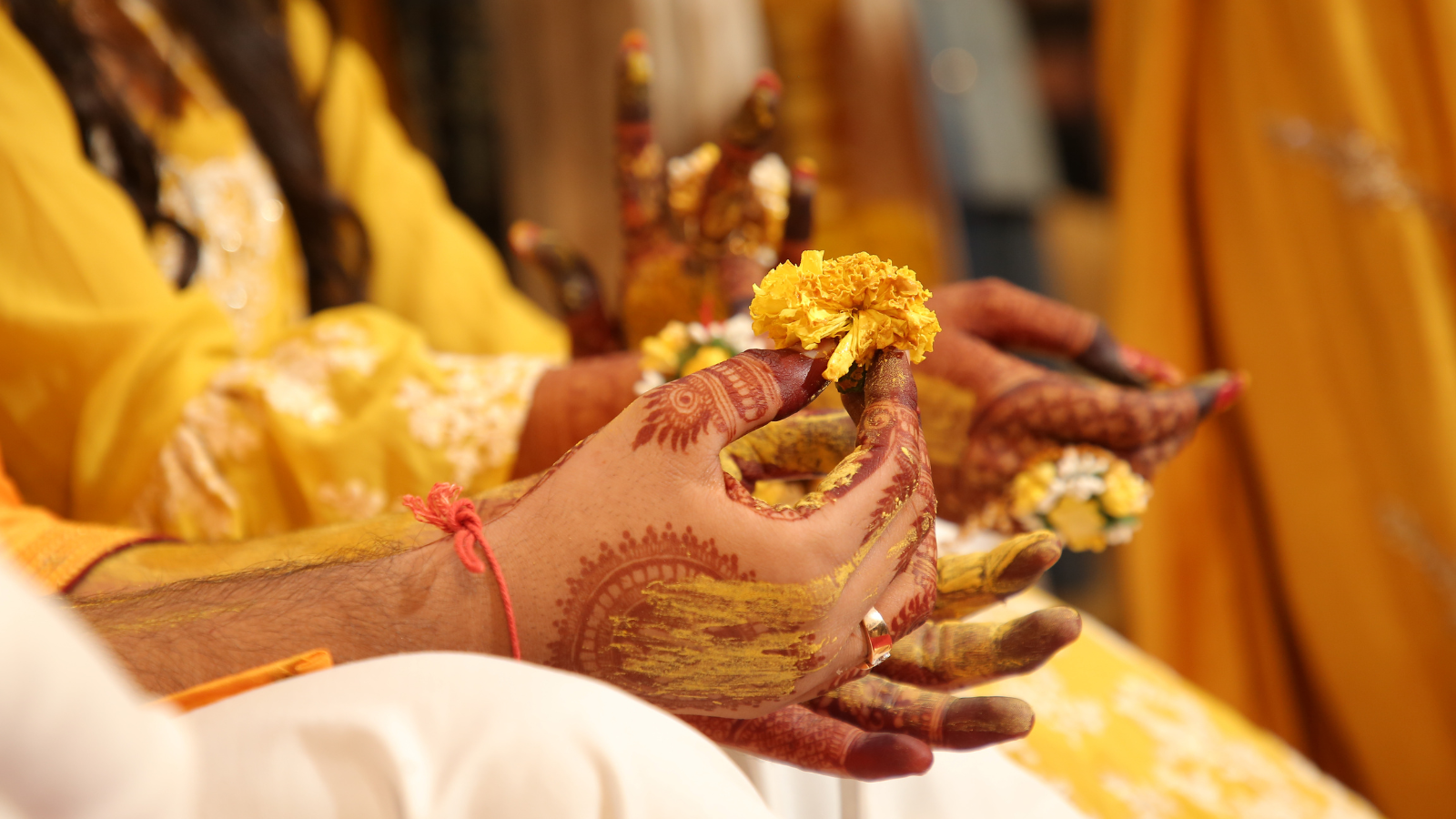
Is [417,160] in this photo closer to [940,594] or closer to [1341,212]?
[940,594]

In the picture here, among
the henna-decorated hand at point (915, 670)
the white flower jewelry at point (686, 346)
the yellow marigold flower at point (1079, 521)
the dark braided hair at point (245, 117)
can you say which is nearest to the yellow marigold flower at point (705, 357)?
the white flower jewelry at point (686, 346)

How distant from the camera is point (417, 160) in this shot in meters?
1.23

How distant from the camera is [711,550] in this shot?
14.7 inches

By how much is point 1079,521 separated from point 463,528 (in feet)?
1.26

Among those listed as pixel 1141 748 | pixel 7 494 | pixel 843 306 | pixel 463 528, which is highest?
pixel 843 306

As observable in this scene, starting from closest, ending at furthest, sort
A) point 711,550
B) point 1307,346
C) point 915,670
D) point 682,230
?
point 711,550 < point 915,670 < point 682,230 < point 1307,346

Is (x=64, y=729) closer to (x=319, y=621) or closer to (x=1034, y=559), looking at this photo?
(x=319, y=621)

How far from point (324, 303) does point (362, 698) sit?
830 millimetres

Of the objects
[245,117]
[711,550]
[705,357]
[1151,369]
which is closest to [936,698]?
[711,550]

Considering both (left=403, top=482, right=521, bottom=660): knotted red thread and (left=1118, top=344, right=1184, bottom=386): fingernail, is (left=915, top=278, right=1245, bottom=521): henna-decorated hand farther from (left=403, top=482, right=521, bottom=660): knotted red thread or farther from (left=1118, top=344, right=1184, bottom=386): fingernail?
(left=403, top=482, right=521, bottom=660): knotted red thread

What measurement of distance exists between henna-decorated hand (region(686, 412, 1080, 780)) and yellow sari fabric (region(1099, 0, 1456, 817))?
86 cm

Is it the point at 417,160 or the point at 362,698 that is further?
the point at 417,160

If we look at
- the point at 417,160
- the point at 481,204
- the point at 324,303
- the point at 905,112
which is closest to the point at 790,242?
the point at 324,303

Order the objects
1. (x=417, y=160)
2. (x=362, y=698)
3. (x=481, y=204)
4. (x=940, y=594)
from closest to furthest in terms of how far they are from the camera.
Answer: (x=362, y=698) < (x=940, y=594) < (x=417, y=160) < (x=481, y=204)
